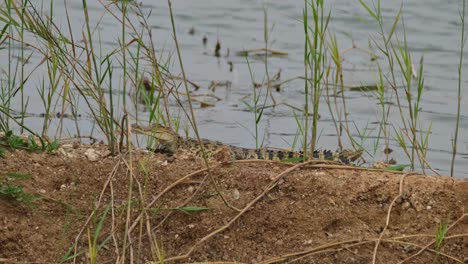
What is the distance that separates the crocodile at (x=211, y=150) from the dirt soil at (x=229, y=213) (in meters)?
0.29

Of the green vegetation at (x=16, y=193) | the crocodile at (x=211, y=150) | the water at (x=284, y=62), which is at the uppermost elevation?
the green vegetation at (x=16, y=193)

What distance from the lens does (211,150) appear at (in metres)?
5.02

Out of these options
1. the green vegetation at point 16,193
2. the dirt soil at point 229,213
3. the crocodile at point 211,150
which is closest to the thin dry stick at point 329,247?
the dirt soil at point 229,213

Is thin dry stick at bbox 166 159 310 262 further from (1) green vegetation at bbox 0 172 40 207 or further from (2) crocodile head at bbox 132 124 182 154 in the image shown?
(2) crocodile head at bbox 132 124 182 154

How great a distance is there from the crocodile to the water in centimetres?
73

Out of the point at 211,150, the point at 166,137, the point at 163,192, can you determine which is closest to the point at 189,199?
the point at 163,192

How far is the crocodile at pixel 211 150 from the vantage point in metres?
4.52

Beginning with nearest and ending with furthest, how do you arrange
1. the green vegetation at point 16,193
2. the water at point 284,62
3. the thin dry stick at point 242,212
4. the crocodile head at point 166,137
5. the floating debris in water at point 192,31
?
1. the thin dry stick at point 242,212
2. the green vegetation at point 16,193
3. the crocodile head at point 166,137
4. the water at point 284,62
5. the floating debris in water at point 192,31

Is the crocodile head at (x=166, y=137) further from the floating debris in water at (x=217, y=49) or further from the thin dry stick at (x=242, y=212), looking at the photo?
the floating debris in water at (x=217, y=49)

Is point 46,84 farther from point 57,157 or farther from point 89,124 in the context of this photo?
point 57,157

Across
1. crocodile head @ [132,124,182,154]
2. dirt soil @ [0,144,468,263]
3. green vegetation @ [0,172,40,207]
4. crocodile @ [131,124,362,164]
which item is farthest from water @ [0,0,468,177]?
green vegetation @ [0,172,40,207]

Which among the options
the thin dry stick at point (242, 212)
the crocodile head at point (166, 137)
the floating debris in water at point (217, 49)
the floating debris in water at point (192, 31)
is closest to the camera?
the thin dry stick at point (242, 212)

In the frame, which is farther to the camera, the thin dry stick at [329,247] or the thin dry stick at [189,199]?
the thin dry stick at [189,199]

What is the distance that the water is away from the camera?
7340mm
